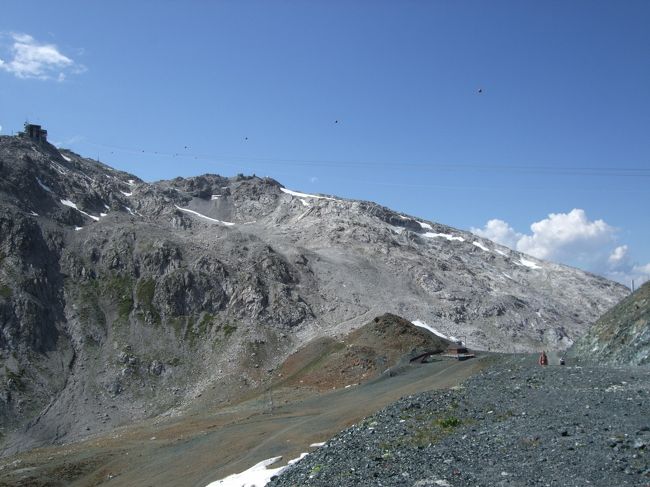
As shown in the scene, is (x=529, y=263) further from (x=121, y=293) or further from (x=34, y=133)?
(x=34, y=133)

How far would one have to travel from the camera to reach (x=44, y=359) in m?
103

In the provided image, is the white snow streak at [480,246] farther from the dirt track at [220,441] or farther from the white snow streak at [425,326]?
the dirt track at [220,441]

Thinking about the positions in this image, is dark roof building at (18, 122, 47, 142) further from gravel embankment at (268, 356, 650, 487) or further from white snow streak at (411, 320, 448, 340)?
gravel embankment at (268, 356, 650, 487)

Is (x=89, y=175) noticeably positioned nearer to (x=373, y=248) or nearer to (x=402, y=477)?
(x=373, y=248)

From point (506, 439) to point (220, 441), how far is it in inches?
1305

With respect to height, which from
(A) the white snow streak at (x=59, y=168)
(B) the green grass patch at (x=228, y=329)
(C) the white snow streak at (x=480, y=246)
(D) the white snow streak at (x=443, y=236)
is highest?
(A) the white snow streak at (x=59, y=168)

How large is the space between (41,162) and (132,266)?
46481 millimetres

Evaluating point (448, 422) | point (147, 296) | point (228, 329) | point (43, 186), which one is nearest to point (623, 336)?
point (448, 422)

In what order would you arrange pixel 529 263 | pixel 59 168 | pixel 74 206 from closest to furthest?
pixel 74 206 → pixel 59 168 → pixel 529 263

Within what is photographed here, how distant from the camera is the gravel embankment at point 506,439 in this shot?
17172 millimetres

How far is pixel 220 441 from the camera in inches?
1917

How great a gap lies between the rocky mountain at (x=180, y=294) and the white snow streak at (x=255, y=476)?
6012cm

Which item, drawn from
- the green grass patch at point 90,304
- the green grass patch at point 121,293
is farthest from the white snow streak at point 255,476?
the green grass patch at point 121,293

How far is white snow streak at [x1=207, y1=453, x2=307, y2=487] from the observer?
2994cm
